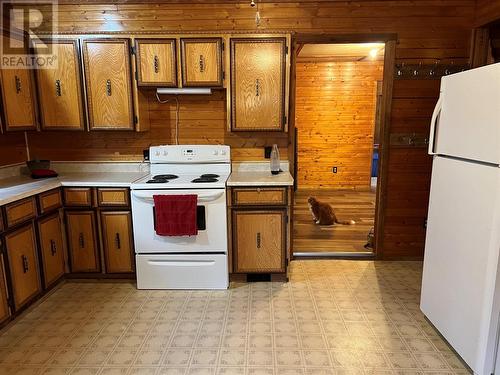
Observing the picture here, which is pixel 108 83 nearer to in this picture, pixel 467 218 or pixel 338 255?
pixel 338 255

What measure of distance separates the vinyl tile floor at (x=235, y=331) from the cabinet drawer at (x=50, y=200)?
0.74 meters

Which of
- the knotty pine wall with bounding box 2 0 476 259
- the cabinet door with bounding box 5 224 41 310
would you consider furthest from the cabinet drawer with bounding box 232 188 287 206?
the cabinet door with bounding box 5 224 41 310

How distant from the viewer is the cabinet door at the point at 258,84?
9.71 feet

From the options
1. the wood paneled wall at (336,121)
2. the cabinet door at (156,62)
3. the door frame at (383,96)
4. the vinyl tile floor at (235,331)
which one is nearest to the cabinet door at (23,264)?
the vinyl tile floor at (235,331)

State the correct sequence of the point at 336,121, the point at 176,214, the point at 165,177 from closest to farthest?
the point at 176,214 → the point at 165,177 → the point at 336,121

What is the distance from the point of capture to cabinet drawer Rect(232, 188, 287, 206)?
2.88 m

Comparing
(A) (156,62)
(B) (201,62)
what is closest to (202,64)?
(B) (201,62)

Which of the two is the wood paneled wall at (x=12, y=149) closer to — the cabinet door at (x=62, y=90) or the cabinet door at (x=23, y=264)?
the cabinet door at (x=62, y=90)

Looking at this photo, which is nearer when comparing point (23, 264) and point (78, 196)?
point (23, 264)

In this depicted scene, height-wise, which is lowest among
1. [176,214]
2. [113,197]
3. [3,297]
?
[3,297]

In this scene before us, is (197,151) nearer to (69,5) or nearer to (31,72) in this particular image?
(31,72)

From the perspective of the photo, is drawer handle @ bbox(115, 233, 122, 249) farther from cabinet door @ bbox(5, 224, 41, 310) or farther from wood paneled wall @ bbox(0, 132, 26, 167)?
wood paneled wall @ bbox(0, 132, 26, 167)

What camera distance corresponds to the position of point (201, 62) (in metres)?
2.98

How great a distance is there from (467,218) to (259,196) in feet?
4.89
